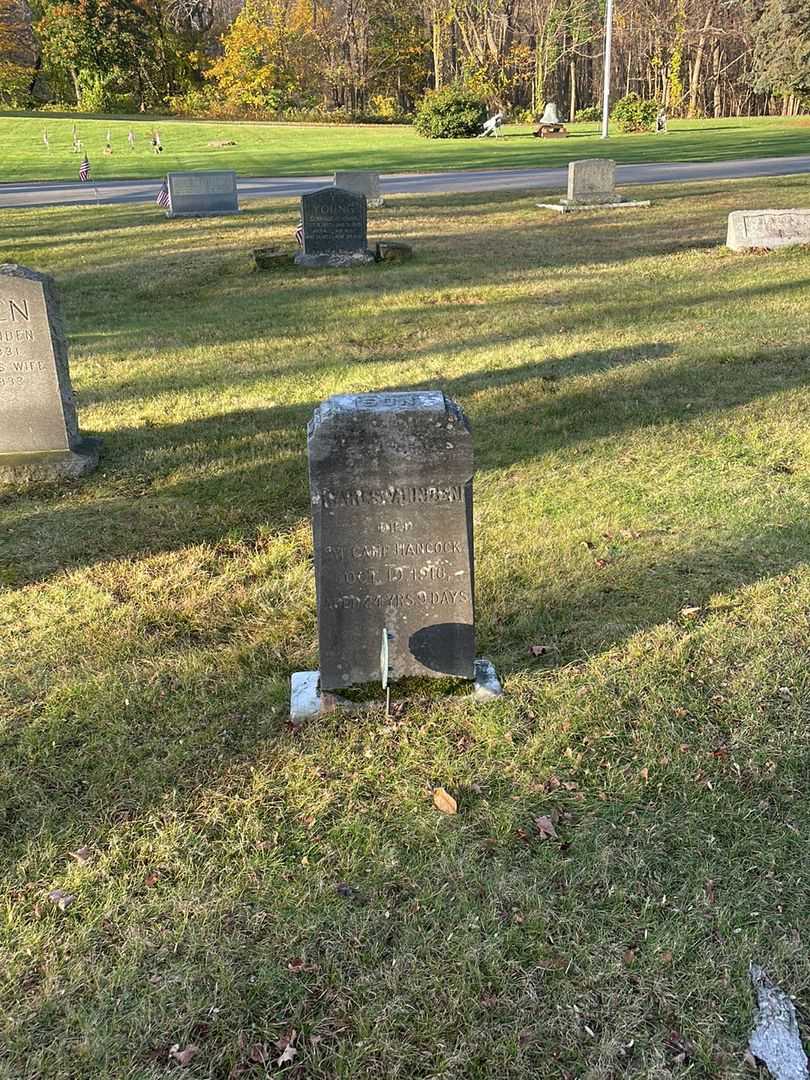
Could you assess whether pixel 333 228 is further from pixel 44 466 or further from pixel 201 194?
pixel 44 466

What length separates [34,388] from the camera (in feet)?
22.6

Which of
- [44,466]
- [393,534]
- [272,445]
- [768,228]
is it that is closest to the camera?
[393,534]

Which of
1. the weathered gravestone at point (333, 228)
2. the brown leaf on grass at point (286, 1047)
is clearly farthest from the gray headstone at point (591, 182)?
the brown leaf on grass at point (286, 1047)

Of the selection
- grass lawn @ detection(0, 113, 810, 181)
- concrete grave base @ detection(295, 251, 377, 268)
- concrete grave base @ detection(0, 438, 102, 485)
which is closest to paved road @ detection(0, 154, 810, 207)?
grass lawn @ detection(0, 113, 810, 181)

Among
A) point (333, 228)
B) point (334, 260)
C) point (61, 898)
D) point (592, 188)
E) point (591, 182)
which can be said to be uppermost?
point (591, 182)

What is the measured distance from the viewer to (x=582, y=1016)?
8.54 feet

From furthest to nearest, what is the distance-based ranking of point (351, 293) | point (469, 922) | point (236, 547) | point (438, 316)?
point (351, 293), point (438, 316), point (236, 547), point (469, 922)

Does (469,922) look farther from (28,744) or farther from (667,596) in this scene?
(667,596)

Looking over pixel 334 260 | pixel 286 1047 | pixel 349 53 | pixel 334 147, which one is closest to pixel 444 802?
pixel 286 1047

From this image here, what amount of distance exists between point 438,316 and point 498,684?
8596 millimetres

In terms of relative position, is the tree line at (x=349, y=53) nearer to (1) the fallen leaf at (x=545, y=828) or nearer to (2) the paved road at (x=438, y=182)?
(2) the paved road at (x=438, y=182)

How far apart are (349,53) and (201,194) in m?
51.0

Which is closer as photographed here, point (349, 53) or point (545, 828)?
point (545, 828)

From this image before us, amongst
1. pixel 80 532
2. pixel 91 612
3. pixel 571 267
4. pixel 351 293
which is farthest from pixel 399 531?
pixel 571 267
